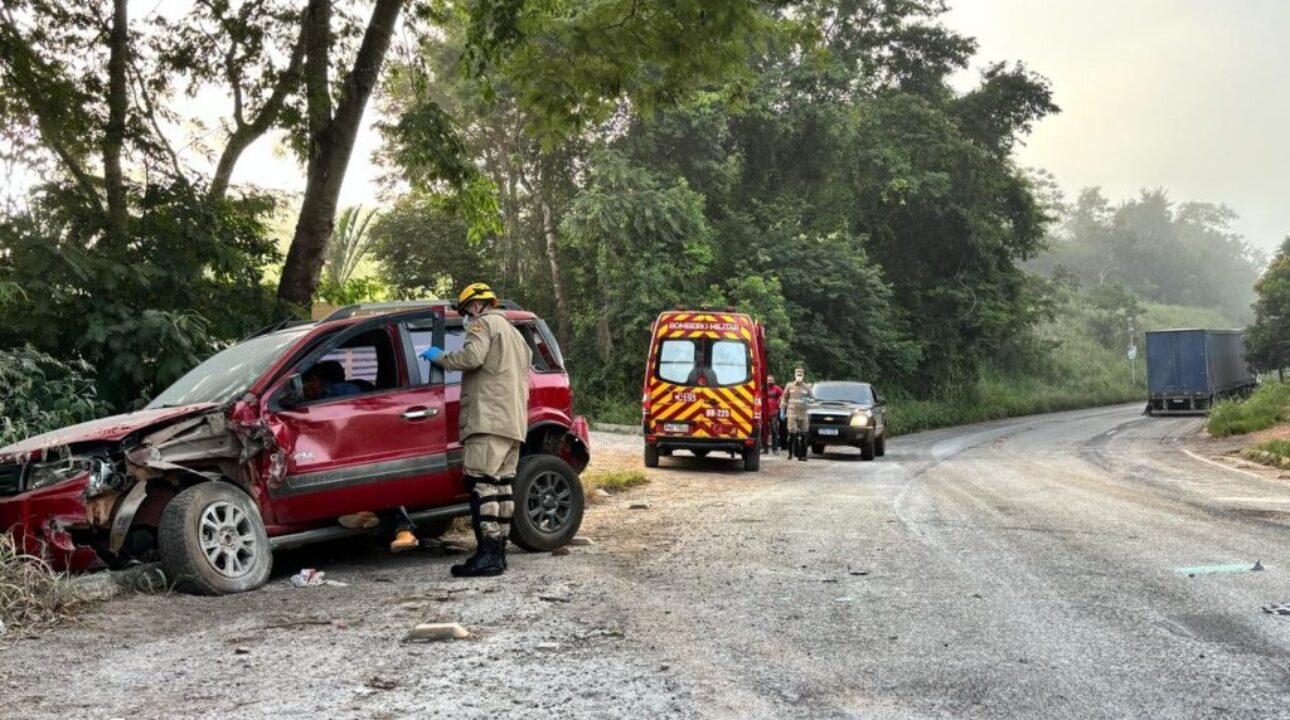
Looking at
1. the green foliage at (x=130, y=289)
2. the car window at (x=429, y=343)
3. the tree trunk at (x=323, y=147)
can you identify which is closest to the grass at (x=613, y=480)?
the tree trunk at (x=323, y=147)

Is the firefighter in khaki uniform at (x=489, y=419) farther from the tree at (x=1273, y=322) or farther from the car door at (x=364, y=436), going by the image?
the tree at (x=1273, y=322)

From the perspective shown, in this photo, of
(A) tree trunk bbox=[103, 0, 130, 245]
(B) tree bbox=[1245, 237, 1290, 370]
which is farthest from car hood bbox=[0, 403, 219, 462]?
(B) tree bbox=[1245, 237, 1290, 370]

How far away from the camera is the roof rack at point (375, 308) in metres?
8.27

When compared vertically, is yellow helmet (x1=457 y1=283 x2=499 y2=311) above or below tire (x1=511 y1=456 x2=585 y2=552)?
above

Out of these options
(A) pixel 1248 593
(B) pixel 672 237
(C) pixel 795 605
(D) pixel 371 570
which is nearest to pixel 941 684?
(C) pixel 795 605

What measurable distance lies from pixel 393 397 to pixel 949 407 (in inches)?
1422

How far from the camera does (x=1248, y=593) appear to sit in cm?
669

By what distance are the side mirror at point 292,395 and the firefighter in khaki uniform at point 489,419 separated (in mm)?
879

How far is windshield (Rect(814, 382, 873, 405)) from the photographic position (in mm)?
23203

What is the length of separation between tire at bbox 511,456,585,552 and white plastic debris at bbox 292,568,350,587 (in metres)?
1.45

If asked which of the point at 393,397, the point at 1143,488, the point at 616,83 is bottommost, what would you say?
the point at 1143,488

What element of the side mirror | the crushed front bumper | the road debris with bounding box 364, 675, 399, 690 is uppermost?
the side mirror

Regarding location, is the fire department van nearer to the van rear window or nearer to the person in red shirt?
the van rear window

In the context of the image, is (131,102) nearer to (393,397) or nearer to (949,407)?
(393,397)
